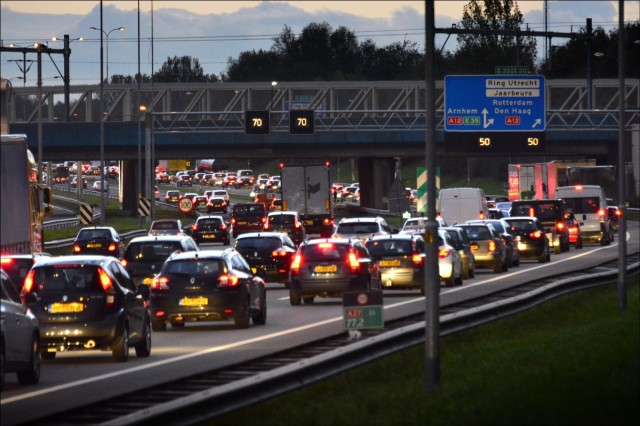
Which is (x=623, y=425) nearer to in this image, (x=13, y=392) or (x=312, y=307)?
(x=13, y=392)

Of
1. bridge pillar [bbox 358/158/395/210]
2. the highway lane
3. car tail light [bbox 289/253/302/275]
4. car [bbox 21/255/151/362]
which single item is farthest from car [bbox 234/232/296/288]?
bridge pillar [bbox 358/158/395/210]

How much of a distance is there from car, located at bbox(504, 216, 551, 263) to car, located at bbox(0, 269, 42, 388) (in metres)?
37.2

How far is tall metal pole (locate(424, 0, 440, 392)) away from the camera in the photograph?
18156 millimetres

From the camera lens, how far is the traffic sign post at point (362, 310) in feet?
75.2

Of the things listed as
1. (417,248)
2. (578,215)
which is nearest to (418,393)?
(417,248)

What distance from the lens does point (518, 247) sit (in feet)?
184

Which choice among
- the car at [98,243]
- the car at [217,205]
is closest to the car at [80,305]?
the car at [98,243]

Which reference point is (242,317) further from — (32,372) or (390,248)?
(390,248)

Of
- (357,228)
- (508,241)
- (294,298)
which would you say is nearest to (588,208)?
(508,241)

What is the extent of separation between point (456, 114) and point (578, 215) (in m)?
14.1

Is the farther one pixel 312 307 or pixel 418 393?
pixel 312 307

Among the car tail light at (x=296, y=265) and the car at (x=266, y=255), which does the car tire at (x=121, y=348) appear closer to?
the car tail light at (x=296, y=265)

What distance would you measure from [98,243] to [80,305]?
3309 cm

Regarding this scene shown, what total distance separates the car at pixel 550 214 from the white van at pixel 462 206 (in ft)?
8.28
